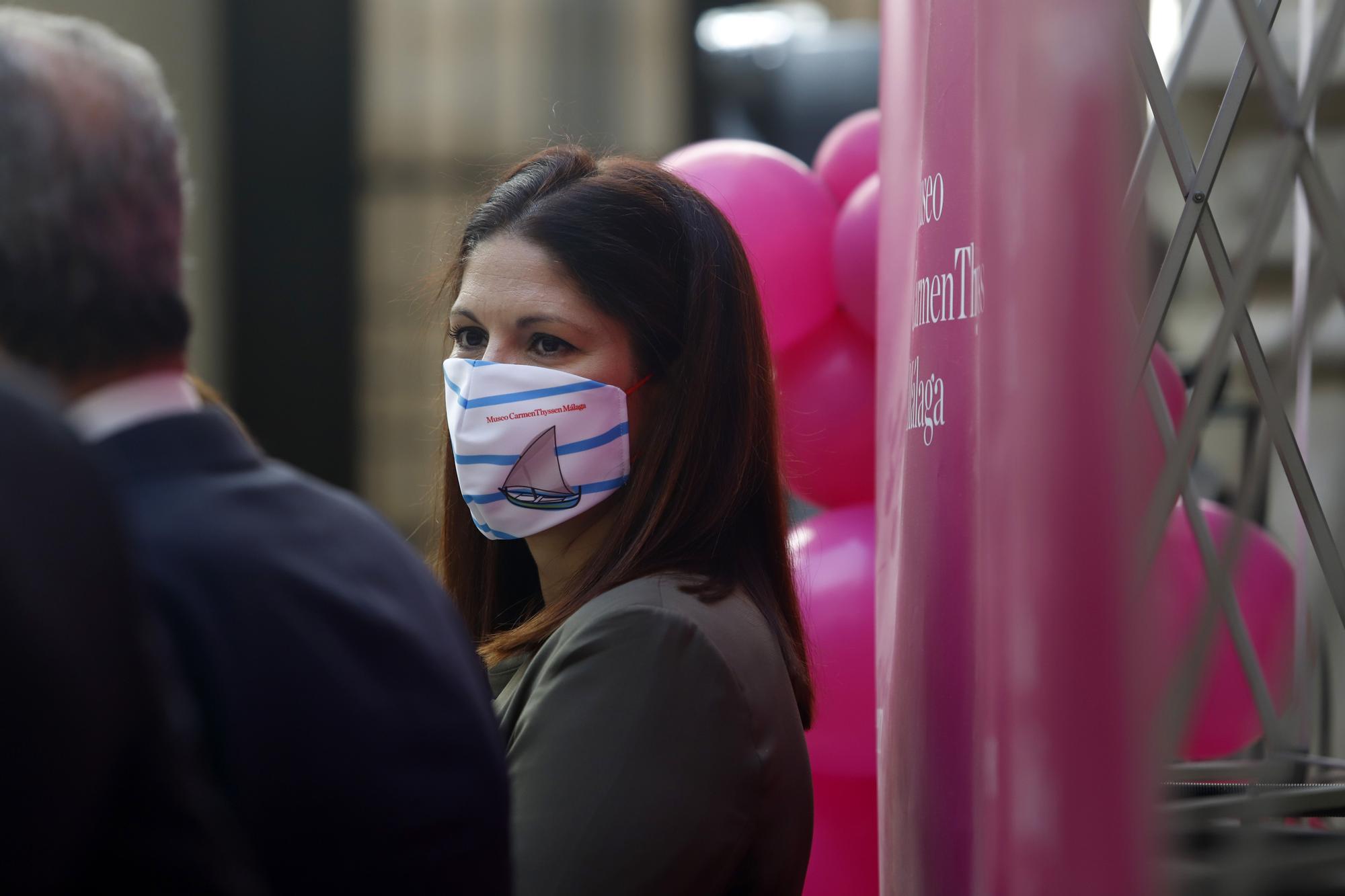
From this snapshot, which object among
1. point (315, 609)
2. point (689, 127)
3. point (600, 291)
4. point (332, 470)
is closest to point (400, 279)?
point (332, 470)

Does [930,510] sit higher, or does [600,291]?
[600,291]

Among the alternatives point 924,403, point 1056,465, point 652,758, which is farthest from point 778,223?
point 1056,465

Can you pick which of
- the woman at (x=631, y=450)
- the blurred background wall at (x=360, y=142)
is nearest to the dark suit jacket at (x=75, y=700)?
the woman at (x=631, y=450)

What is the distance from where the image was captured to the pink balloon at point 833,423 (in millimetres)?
2242

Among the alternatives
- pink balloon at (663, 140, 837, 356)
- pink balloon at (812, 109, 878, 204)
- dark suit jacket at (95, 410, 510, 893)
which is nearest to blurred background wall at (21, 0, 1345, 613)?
pink balloon at (812, 109, 878, 204)

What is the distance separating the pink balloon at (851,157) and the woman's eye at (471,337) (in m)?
1.02

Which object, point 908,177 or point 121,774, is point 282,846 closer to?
point 121,774

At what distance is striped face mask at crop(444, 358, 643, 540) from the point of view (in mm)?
1530

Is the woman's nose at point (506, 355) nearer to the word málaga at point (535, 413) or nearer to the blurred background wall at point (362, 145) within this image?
the word málaga at point (535, 413)

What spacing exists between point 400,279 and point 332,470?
1.05 m

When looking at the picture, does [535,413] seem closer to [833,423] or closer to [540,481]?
[540,481]

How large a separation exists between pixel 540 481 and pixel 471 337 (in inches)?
8.5

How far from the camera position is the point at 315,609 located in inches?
34.7

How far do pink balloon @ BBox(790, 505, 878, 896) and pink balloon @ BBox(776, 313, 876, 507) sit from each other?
0.17 meters
